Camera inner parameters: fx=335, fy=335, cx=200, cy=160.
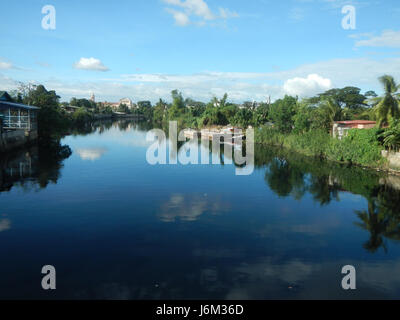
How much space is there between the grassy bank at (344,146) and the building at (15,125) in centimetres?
2850

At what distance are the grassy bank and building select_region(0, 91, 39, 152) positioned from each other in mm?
28498

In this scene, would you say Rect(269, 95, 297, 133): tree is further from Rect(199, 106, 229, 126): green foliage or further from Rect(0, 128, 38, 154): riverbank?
Rect(0, 128, 38, 154): riverbank

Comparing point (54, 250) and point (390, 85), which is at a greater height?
point (390, 85)

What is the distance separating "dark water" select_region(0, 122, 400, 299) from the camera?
27.9 feet

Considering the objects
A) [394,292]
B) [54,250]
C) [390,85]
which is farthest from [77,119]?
[394,292]

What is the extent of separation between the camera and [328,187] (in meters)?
20.4

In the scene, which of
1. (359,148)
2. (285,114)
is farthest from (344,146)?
(285,114)

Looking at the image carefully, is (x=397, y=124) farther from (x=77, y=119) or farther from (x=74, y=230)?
(x=77, y=119)

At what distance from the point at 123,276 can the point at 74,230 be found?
412 centimetres

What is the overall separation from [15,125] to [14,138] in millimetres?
4295

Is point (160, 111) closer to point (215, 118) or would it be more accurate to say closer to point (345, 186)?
point (215, 118)

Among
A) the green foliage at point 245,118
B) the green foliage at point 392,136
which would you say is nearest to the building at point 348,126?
the green foliage at point 392,136

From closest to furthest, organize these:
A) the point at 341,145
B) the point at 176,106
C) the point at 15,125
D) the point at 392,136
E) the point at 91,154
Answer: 1. the point at 392,136
2. the point at 341,145
3. the point at 91,154
4. the point at 15,125
5. the point at 176,106

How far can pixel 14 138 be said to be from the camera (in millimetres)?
32000
